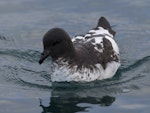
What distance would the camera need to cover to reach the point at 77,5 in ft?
62.1

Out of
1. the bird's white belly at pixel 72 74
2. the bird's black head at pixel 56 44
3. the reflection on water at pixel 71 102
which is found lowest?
the reflection on water at pixel 71 102

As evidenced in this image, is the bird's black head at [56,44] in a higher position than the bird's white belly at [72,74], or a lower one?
higher

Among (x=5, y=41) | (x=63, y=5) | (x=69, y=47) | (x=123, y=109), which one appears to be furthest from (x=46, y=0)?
(x=123, y=109)

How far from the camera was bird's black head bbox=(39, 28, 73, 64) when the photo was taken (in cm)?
1354

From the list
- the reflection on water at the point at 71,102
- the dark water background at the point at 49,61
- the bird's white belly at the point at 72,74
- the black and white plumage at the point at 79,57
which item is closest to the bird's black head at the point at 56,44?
the black and white plumage at the point at 79,57

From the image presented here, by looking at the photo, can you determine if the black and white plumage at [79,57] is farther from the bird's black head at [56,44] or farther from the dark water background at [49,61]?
the dark water background at [49,61]

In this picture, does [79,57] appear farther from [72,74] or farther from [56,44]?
[56,44]

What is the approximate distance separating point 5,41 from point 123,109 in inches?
204

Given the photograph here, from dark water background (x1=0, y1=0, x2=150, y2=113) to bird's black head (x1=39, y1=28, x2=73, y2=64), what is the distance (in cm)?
76

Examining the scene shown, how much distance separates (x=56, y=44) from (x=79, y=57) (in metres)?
0.72

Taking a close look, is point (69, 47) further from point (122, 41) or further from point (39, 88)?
point (122, 41)

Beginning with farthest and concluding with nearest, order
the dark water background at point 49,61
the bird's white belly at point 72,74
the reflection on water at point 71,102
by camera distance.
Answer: the bird's white belly at point 72,74
the dark water background at point 49,61
the reflection on water at point 71,102

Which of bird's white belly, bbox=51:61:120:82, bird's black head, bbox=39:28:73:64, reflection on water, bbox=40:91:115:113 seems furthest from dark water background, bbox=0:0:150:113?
bird's black head, bbox=39:28:73:64

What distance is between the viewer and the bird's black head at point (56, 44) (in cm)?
1354
